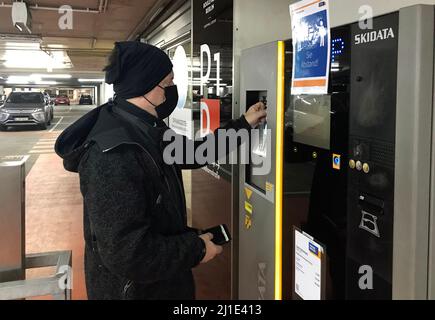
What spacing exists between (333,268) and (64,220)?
4525 mm

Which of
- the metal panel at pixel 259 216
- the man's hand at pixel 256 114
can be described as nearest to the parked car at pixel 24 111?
the metal panel at pixel 259 216

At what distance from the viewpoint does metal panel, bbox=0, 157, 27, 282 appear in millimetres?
1880

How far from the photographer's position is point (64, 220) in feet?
17.8

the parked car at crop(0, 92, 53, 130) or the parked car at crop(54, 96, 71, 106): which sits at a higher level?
the parked car at crop(54, 96, 71, 106)

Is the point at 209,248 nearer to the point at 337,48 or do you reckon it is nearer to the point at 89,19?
the point at 337,48

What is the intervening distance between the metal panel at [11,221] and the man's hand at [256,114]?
0.98 meters

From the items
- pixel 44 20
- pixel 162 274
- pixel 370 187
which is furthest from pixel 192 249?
pixel 44 20

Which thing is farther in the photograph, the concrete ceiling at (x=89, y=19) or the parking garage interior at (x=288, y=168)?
the concrete ceiling at (x=89, y=19)

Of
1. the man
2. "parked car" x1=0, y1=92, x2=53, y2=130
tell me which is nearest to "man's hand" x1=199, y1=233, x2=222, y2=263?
the man

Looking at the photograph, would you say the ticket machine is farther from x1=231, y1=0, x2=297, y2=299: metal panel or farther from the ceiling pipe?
the ceiling pipe

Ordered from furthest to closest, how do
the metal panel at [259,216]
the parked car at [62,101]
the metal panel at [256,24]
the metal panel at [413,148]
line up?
the parked car at [62,101], the metal panel at [256,24], the metal panel at [259,216], the metal panel at [413,148]

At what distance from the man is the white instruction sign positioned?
0.33 metres

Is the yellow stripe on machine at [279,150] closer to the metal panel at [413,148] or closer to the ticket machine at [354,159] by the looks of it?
the ticket machine at [354,159]

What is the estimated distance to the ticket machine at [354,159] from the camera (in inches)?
43.0
